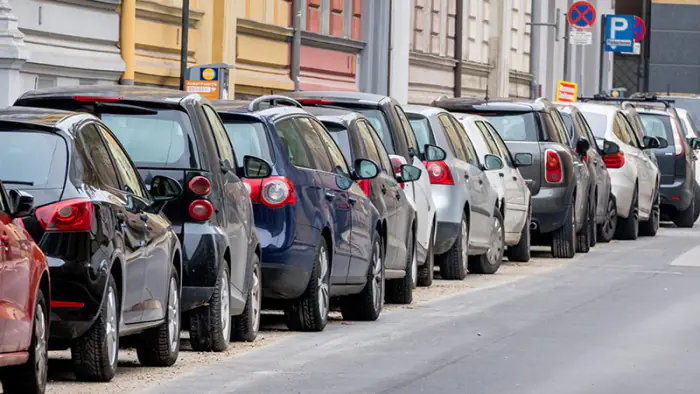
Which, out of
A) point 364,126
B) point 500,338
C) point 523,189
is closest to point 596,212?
point 523,189

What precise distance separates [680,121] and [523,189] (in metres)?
12.5

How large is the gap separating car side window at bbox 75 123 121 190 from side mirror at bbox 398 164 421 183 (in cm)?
605

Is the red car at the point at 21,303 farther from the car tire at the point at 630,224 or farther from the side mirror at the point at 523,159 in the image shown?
the car tire at the point at 630,224

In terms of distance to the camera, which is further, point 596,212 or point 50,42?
point 596,212

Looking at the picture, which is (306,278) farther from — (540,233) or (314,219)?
(540,233)

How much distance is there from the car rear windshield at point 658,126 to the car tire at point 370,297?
17.6 m

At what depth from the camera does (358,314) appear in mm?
15109

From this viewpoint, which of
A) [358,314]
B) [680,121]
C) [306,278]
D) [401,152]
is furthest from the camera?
[680,121]

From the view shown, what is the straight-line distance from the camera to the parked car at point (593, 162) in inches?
1004

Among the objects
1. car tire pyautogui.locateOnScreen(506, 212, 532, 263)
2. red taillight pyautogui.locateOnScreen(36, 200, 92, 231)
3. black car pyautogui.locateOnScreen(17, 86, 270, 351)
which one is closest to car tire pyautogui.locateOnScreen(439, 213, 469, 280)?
car tire pyautogui.locateOnScreen(506, 212, 532, 263)

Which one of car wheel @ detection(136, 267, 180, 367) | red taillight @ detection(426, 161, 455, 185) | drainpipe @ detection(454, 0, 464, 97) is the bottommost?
car wheel @ detection(136, 267, 180, 367)

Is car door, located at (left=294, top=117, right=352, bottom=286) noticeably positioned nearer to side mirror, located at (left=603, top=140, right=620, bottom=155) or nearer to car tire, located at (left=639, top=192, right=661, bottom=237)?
side mirror, located at (left=603, top=140, right=620, bottom=155)

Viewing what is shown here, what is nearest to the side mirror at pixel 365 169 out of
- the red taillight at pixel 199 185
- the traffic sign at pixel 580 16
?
the red taillight at pixel 199 185

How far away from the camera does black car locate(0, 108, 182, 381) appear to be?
9859 mm
